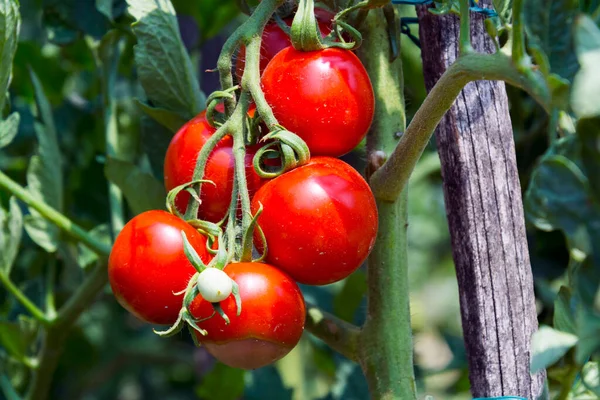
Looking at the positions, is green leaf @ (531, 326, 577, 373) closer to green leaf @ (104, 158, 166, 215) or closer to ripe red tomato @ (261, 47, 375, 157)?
ripe red tomato @ (261, 47, 375, 157)

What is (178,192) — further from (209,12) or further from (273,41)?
(209,12)

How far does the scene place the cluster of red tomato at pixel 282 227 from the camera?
69cm

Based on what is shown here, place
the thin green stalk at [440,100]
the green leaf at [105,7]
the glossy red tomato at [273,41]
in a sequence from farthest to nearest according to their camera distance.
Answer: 1. the green leaf at [105,7]
2. the glossy red tomato at [273,41]
3. the thin green stalk at [440,100]

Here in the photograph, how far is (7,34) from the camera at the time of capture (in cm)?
88

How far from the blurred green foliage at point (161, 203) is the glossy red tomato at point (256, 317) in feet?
0.76

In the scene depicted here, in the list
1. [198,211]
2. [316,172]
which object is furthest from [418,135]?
[198,211]

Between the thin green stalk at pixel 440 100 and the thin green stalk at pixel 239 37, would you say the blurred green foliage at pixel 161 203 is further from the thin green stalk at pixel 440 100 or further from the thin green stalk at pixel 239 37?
the thin green stalk at pixel 239 37

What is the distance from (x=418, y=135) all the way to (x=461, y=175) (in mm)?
130

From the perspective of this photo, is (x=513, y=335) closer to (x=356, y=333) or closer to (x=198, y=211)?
(x=356, y=333)

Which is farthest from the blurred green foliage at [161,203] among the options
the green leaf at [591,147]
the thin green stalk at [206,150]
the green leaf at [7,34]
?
the thin green stalk at [206,150]

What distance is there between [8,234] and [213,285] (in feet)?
1.83

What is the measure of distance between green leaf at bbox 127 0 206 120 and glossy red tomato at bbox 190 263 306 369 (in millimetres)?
350

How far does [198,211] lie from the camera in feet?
2.57

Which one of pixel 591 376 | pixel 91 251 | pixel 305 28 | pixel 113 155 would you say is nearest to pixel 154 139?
pixel 113 155
